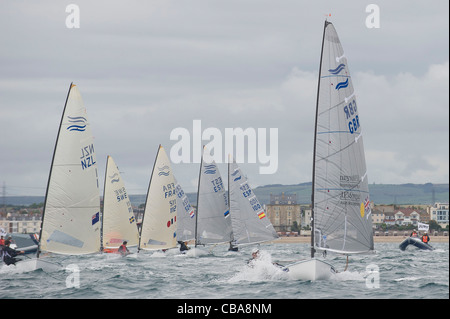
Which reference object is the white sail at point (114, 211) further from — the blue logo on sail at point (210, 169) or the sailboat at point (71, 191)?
the sailboat at point (71, 191)

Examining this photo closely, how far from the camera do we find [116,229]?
51688 millimetres

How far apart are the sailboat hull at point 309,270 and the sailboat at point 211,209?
29142 millimetres

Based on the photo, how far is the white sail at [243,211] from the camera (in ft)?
176

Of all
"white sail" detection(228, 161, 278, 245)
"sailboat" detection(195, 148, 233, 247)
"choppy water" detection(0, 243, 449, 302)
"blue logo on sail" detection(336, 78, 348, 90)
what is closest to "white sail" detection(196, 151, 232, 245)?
"sailboat" detection(195, 148, 233, 247)

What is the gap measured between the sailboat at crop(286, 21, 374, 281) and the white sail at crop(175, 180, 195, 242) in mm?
36111

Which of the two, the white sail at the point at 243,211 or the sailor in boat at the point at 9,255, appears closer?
the sailor in boat at the point at 9,255

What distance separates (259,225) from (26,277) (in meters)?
27.0

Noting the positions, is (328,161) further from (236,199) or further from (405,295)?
(236,199)

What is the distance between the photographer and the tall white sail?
27359mm

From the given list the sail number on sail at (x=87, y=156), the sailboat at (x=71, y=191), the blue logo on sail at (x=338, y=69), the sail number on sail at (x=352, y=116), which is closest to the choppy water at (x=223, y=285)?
the sailboat at (x=71, y=191)

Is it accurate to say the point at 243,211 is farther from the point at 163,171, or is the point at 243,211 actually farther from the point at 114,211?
the point at 114,211

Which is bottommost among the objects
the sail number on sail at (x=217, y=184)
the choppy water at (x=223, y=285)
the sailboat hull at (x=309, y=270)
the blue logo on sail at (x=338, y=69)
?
the choppy water at (x=223, y=285)

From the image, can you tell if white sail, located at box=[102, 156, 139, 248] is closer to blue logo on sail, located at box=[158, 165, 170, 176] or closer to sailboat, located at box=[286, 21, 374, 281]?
blue logo on sail, located at box=[158, 165, 170, 176]
